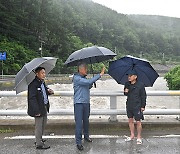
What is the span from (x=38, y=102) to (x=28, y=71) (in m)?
0.60

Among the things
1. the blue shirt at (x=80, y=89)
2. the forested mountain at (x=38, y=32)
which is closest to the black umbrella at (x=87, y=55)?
the blue shirt at (x=80, y=89)

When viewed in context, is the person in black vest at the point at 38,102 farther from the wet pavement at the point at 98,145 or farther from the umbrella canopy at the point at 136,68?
the umbrella canopy at the point at 136,68

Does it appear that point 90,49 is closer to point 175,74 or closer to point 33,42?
point 175,74

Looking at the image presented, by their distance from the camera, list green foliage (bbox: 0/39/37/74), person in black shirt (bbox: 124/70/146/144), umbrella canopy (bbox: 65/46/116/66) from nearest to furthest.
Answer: umbrella canopy (bbox: 65/46/116/66)
person in black shirt (bbox: 124/70/146/144)
green foliage (bbox: 0/39/37/74)

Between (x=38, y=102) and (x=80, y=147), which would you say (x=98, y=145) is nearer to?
(x=80, y=147)

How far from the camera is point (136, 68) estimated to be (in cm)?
515

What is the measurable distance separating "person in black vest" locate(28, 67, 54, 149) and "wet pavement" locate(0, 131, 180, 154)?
26 cm

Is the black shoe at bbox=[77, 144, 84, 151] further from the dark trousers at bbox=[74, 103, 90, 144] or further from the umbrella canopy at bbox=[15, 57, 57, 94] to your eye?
the umbrella canopy at bbox=[15, 57, 57, 94]

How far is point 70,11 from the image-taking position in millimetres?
123062

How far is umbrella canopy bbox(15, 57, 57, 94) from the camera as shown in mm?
4535

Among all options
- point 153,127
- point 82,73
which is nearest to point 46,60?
point 82,73

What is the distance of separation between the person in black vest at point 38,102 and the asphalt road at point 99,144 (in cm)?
28

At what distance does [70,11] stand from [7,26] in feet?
214

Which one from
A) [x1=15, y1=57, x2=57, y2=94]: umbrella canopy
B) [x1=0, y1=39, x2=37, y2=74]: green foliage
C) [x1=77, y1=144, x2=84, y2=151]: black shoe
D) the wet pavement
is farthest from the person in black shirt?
[x1=0, y1=39, x2=37, y2=74]: green foliage
